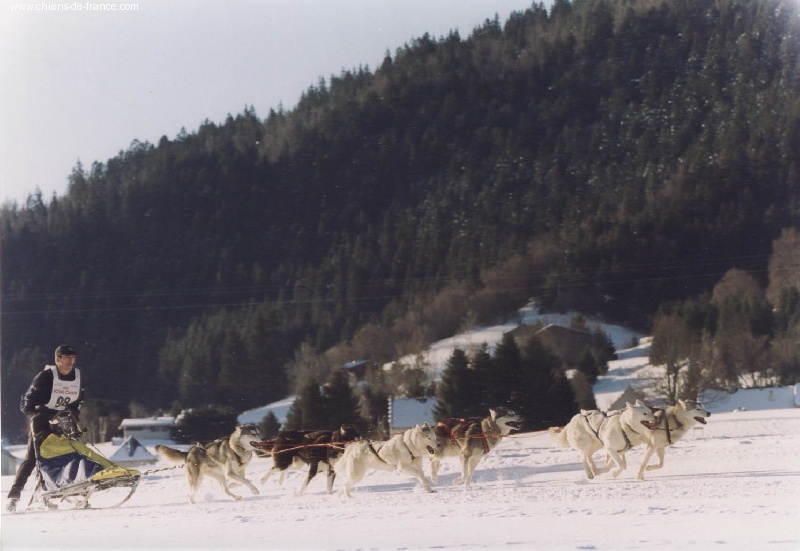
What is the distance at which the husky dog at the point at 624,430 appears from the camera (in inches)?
419

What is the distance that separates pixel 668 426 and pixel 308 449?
12.1 feet

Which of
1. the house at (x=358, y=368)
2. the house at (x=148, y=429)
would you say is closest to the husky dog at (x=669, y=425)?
the house at (x=148, y=429)

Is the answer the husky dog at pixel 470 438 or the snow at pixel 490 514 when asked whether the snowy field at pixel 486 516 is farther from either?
the husky dog at pixel 470 438

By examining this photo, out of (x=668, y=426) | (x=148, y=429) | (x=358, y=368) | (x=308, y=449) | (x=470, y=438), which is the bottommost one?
(x=668, y=426)

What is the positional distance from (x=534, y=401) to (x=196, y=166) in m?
65.9

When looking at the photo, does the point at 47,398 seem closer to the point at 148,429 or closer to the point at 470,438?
the point at 470,438

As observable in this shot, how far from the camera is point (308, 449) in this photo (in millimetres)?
11562

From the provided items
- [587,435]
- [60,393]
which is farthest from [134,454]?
[587,435]

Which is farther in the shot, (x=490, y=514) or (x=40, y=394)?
(x=40, y=394)

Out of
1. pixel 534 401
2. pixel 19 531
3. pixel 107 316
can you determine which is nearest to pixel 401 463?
pixel 19 531

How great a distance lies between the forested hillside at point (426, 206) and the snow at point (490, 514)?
37.9 metres

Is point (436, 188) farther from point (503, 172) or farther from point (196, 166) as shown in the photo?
point (196, 166)

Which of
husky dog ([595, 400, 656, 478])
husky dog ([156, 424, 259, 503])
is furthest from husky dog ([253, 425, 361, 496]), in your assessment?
husky dog ([595, 400, 656, 478])

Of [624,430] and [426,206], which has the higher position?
[426,206]
